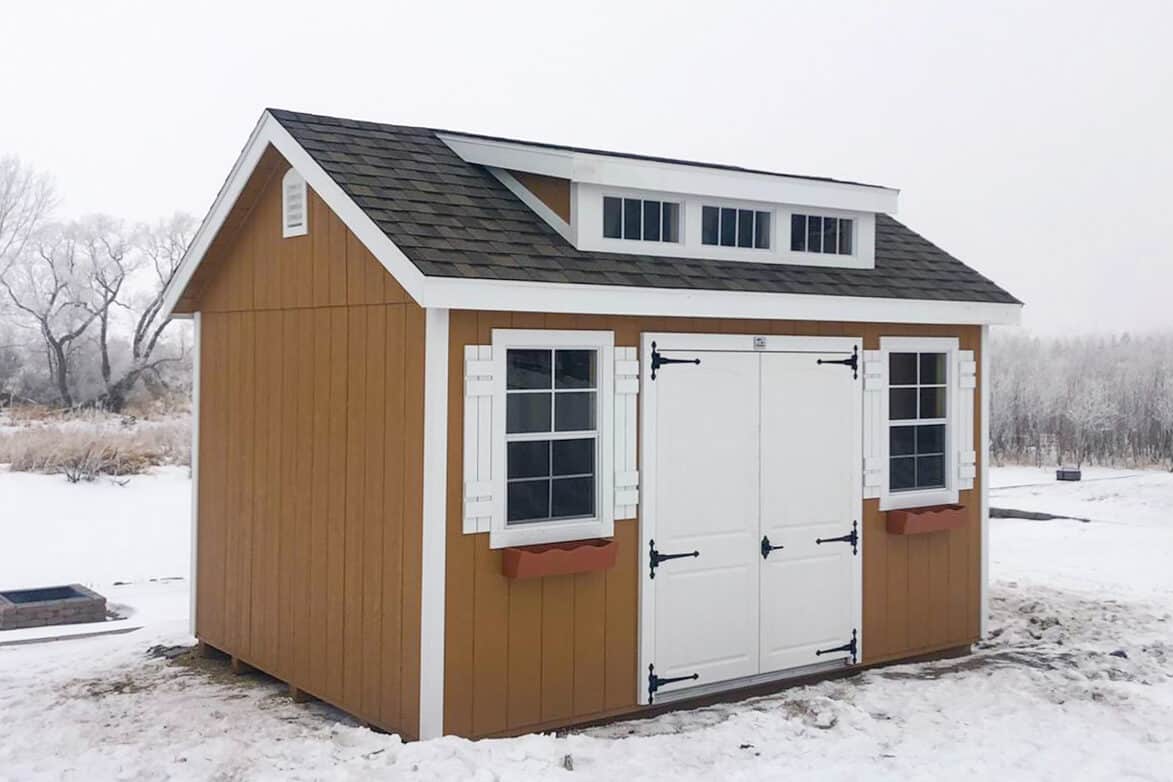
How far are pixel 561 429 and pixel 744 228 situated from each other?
2.09 meters

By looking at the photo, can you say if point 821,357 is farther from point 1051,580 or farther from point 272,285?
point 1051,580

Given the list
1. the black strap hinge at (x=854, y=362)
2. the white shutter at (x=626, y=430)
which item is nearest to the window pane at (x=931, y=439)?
the black strap hinge at (x=854, y=362)

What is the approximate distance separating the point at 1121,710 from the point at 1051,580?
465cm

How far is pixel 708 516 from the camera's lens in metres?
7.45

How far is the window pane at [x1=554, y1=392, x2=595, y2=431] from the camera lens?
269 inches

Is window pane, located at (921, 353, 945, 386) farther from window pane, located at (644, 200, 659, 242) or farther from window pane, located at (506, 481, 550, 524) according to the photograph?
window pane, located at (506, 481, 550, 524)

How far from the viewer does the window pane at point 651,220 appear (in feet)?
A: 25.0

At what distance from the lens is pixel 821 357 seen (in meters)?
7.97

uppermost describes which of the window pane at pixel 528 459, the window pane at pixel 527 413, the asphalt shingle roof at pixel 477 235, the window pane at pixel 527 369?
the asphalt shingle roof at pixel 477 235

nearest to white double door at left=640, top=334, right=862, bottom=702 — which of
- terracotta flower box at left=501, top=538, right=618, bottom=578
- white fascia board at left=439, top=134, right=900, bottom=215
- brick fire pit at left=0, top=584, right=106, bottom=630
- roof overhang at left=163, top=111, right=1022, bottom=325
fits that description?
roof overhang at left=163, top=111, right=1022, bottom=325

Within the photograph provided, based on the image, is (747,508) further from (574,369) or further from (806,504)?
(574,369)

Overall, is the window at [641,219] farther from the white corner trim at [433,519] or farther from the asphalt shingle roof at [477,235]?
the white corner trim at [433,519]

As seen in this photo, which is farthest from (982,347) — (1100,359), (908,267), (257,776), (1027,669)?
(1100,359)

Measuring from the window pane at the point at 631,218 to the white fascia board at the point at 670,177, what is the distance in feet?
0.64
